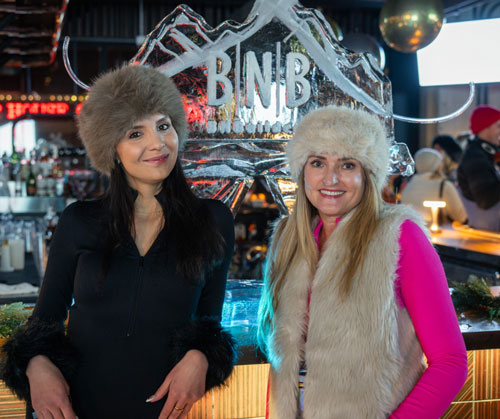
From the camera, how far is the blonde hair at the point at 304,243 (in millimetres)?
1286

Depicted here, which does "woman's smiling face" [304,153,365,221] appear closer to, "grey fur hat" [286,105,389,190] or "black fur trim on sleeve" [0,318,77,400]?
"grey fur hat" [286,105,389,190]

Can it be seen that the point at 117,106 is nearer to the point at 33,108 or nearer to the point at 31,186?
the point at 31,186

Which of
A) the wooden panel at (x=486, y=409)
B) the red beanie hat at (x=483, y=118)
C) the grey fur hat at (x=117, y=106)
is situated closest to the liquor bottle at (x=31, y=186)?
the red beanie hat at (x=483, y=118)

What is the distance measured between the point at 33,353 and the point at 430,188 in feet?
14.1

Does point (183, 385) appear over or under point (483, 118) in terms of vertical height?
under

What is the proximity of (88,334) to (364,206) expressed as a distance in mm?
747

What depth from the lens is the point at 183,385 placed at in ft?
4.07

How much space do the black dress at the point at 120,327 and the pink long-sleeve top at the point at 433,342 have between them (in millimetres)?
452

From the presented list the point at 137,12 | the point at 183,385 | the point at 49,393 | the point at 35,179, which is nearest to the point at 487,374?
the point at 183,385

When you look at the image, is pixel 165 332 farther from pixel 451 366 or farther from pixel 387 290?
pixel 451 366

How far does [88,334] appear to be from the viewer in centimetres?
130

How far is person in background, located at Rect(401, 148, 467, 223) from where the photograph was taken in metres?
4.93

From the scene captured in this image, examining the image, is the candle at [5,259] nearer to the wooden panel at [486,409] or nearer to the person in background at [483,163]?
the wooden panel at [486,409]

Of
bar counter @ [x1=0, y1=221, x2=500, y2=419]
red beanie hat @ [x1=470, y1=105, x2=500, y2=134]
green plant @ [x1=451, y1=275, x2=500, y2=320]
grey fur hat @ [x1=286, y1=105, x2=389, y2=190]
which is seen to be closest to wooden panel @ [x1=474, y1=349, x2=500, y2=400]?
bar counter @ [x1=0, y1=221, x2=500, y2=419]
